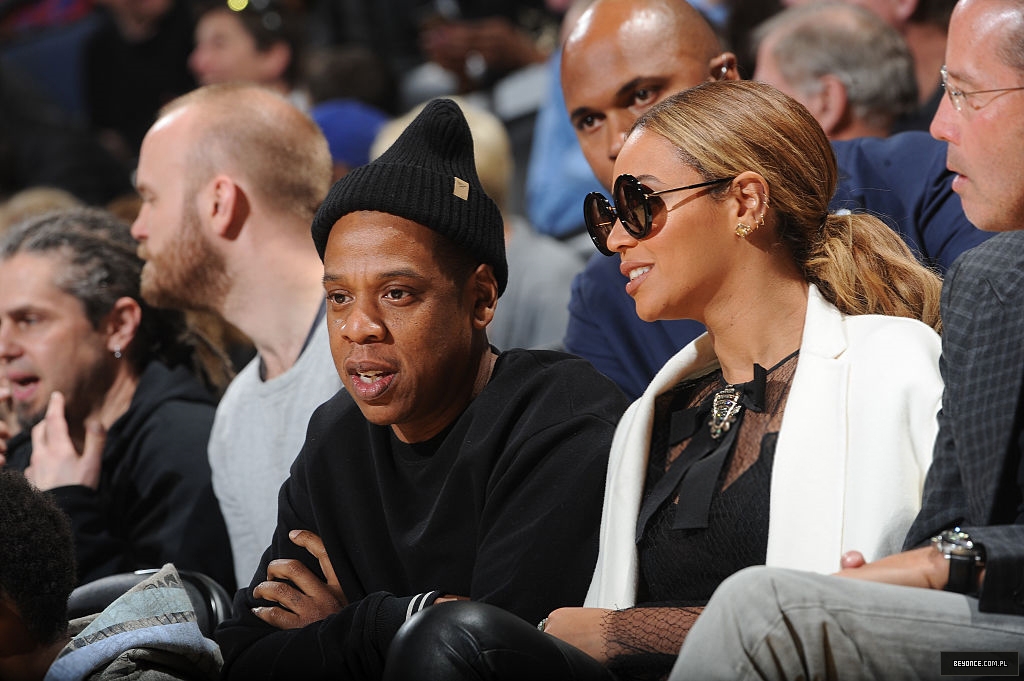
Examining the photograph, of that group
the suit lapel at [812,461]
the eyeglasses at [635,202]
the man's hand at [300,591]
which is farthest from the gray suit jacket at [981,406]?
the man's hand at [300,591]

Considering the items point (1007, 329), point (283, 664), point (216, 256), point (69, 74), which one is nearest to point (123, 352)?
point (216, 256)

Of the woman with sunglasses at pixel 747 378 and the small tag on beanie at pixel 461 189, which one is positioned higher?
the small tag on beanie at pixel 461 189

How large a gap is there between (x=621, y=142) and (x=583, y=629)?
1.42 m

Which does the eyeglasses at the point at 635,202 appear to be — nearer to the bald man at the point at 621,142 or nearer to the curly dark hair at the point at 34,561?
the bald man at the point at 621,142

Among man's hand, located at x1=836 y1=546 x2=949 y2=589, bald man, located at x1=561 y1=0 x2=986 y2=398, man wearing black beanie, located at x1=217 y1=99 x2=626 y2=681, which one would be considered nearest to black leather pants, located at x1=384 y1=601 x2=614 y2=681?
man wearing black beanie, located at x1=217 y1=99 x2=626 y2=681

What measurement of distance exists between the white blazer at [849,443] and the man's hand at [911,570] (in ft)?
0.64

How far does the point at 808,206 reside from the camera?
8.88 ft

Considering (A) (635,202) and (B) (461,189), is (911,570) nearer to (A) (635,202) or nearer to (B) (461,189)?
(A) (635,202)

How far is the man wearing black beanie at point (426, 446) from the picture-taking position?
105 inches

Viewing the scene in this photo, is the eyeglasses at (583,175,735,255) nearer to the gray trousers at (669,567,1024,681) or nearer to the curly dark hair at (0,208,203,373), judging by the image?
the gray trousers at (669,567,1024,681)

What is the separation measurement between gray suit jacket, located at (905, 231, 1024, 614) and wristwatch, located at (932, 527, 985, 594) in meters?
0.03

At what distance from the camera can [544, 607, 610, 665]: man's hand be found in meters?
2.48

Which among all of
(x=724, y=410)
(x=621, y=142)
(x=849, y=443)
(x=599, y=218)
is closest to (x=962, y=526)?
(x=849, y=443)

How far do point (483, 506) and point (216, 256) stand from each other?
1465 millimetres
